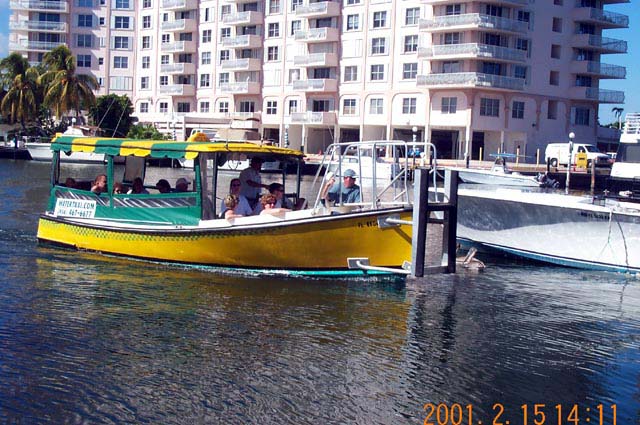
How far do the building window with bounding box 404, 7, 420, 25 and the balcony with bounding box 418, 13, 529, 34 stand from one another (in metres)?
2.86

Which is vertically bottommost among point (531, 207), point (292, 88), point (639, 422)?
point (639, 422)

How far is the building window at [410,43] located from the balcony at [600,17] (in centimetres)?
1500

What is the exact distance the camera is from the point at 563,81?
77.8 metres

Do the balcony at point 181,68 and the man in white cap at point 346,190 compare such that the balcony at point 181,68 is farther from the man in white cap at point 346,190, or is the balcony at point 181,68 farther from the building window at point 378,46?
the man in white cap at point 346,190

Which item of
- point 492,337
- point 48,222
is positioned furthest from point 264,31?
point 492,337

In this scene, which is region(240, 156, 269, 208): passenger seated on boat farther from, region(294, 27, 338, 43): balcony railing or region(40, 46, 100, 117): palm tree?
region(40, 46, 100, 117): palm tree

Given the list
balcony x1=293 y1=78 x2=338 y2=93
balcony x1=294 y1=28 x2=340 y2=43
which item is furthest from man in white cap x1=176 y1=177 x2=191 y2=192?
balcony x1=294 y1=28 x2=340 y2=43

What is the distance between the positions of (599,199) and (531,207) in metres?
1.72

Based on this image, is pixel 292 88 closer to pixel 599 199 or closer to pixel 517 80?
pixel 517 80

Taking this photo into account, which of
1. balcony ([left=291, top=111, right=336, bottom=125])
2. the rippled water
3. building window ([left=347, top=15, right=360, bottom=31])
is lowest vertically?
the rippled water

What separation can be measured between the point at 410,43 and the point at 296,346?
64860 mm

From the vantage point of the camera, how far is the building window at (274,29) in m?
86.4

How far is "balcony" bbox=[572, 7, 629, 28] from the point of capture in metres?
76.8

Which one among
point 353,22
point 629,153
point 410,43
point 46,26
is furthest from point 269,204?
point 46,26
